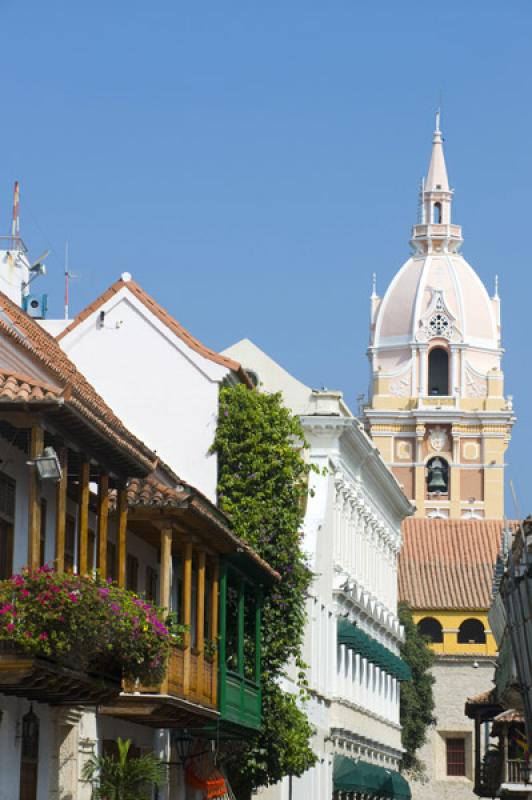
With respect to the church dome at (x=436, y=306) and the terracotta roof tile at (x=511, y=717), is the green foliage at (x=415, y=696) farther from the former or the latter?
the church dome at (x=436, y=306)

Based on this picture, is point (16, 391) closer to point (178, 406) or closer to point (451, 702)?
point (178, 406)

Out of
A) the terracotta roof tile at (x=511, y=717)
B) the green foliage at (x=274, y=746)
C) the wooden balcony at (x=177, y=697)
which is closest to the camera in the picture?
the wooden balcony at (x=177, y=697)

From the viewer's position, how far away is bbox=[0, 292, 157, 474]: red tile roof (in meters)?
22.4

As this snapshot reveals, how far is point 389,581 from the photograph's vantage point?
83125mm

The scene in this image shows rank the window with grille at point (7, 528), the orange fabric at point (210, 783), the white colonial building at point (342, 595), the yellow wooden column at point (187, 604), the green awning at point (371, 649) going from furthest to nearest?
the green awning at point (371, 649), the white colonial building at point (342, 595), the orange fabric at point (210, 783), the yellow wooden column at point (187, 604), the window with grille at point (7, 528)

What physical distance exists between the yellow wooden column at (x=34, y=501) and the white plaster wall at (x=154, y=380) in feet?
66.3

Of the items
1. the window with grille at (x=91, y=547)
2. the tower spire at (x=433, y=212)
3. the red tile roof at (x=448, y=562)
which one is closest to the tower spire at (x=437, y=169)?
the tower spire at (x=433, y=212)

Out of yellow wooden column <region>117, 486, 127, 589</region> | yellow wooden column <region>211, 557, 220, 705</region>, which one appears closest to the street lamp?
yellow wooden column <region>117, 486, 127, 589</region>

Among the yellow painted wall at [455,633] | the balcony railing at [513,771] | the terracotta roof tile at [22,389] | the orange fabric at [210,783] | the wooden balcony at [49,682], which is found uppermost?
the yellow painted wall at [455,633]

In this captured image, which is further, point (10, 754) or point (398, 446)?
point (398, 446)

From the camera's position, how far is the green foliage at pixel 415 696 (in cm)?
9419

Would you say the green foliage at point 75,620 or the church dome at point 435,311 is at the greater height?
the church dome at point 435,311

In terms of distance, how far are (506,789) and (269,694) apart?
18.4m

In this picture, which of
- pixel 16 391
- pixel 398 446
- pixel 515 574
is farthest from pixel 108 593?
pixel 398 446
